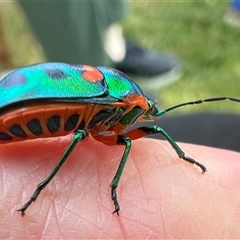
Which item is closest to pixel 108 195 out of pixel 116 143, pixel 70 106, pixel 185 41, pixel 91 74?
pixel 116 143

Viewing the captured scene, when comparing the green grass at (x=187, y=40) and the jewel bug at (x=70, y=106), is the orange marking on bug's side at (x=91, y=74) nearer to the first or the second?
the jewel bug at (x=70, y=106)

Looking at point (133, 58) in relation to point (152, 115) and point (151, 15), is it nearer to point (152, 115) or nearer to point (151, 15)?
point (151, 15)

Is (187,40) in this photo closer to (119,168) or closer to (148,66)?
(148,66)

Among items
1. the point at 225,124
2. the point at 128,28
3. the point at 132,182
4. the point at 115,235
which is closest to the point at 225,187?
the point at 132,182

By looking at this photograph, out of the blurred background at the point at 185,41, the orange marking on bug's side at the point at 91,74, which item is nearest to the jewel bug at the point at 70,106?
the orange marking on bug's side at the point at 91,74

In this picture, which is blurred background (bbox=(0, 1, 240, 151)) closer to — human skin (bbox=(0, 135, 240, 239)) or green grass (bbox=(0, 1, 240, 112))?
green grass (bbox=(0, 1, 240, 112))

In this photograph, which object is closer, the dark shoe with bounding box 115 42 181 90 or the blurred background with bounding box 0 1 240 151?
the blurred background with bounding box 0 1 240 151

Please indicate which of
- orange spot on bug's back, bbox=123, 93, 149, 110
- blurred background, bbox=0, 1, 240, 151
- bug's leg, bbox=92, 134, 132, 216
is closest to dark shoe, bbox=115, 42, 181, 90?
blurred background, bbox=0, 1, 240, 151
